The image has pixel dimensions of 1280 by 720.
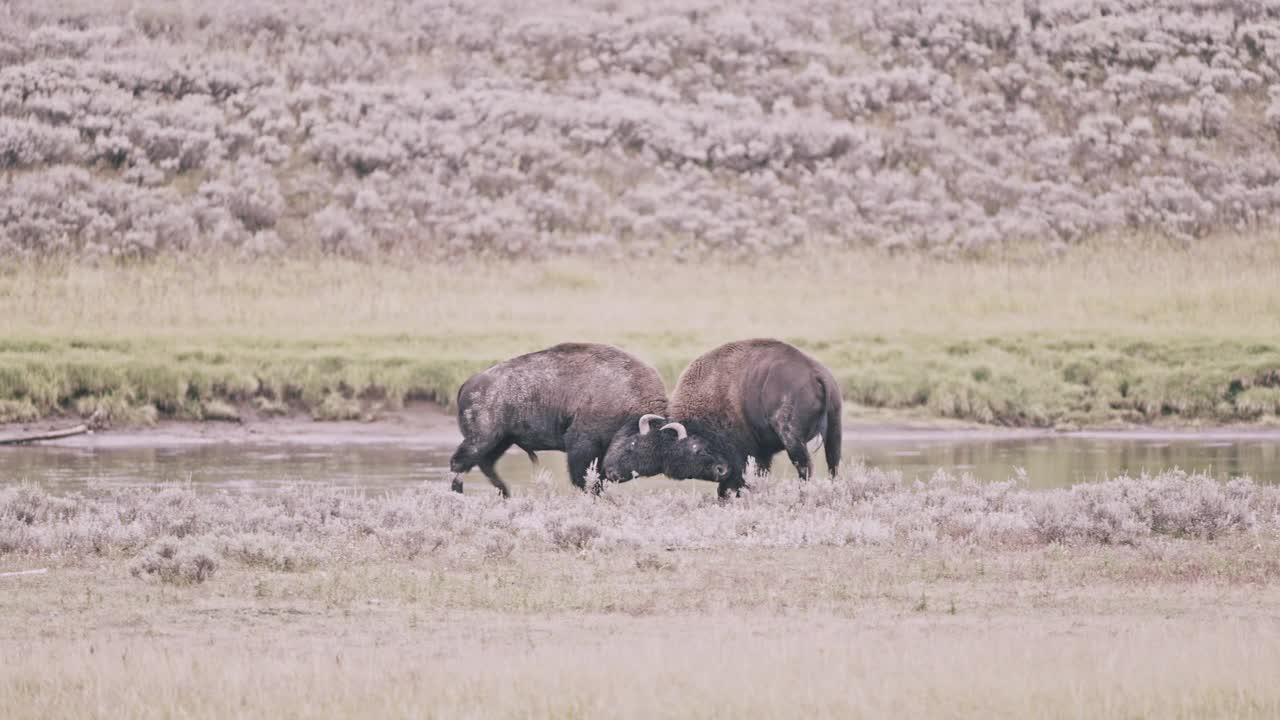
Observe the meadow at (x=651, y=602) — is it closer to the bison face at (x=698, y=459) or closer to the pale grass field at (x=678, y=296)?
the bison face at (x=698, y=459)

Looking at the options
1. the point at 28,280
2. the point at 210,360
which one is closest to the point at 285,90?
the point at 28,280

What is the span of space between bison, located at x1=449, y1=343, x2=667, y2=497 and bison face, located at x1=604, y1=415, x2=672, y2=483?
0.08 m

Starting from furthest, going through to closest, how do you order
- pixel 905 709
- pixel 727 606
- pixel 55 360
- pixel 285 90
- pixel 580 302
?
1. pixel 285 90
2. pixel 580 302
3. pixel 55 360
4. pixel 727 606
5. pixel 905 709

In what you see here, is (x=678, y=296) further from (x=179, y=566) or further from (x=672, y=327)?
(x=179, y=566)

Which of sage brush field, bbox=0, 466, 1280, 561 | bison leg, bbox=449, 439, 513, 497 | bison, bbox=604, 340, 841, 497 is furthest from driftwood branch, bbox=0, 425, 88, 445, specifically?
bison, bbox=604, 340, 841, 497

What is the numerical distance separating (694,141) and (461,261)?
35.1 feet

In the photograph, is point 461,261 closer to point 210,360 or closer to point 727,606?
point 210,360

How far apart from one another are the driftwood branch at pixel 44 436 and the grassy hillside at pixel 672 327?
928mm

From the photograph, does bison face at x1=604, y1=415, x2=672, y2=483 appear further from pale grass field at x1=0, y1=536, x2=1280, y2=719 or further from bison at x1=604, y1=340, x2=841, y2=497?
pale grass field at x1=0, y1=536, x2=1280, y2=719

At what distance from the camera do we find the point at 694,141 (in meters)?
49.6

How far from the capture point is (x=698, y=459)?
54.1ft

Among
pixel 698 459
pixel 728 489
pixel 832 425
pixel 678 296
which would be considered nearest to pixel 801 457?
pixel 832 425

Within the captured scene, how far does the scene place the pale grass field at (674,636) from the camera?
8.19 meters

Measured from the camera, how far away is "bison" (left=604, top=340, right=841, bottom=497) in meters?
16.5
